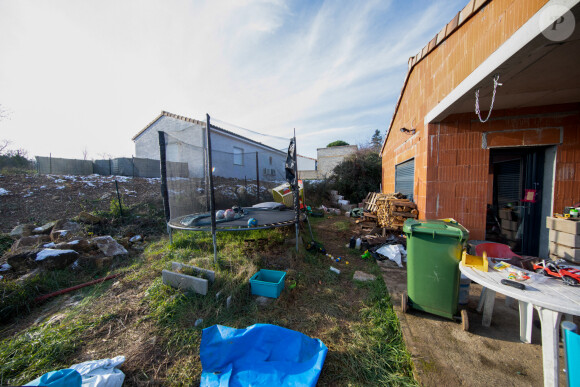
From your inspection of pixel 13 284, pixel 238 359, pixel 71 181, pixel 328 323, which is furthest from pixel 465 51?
pixel 71 181

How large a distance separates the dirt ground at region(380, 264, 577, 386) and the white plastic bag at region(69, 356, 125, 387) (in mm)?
2276

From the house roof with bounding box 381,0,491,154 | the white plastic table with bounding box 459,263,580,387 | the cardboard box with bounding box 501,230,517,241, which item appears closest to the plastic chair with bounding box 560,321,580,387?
the white plastic table with bounding box 459,263,580,387

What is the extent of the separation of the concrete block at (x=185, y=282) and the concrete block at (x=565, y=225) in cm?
496

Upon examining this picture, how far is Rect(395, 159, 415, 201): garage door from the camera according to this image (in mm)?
5209

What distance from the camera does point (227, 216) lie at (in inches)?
169

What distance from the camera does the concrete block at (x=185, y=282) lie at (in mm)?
2617

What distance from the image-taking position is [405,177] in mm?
5809

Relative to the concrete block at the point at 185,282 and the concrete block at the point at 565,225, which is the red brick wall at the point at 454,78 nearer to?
the concrete block at the point at 565,225

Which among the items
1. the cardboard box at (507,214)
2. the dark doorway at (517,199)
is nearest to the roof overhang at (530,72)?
the dark doorway at (517,199)

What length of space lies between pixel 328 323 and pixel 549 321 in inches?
66.7

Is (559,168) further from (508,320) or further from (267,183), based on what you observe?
(267,183)

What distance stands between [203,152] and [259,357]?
4.39 m

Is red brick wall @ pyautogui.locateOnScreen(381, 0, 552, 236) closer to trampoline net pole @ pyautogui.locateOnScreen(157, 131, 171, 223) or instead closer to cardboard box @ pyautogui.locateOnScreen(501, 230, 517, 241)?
cardboard box @ pyautogui.locateOnScreen(501, 230, 517, 241)

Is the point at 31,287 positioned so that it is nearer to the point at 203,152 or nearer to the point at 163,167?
the point at 163,167
